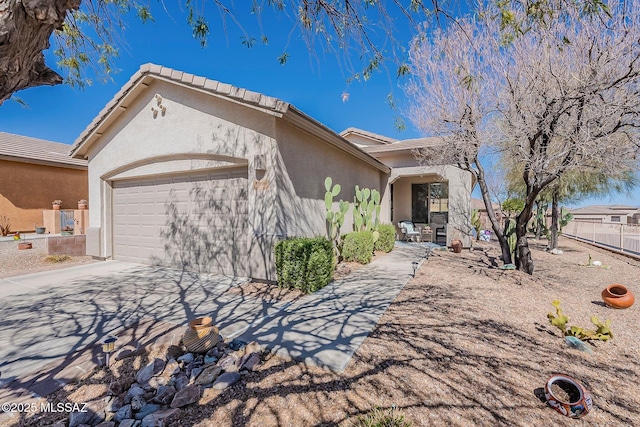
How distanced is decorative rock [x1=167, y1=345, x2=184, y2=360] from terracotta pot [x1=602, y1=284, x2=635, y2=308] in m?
7.97

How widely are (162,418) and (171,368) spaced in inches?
34.5

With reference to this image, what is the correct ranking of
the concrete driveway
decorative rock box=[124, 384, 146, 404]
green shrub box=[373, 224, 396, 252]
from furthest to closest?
green shrub box=[373, 224, 396, 252] < the concrete driveway < decorative rock box=[124, 384, 146, 404]

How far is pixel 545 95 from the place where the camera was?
6.18 metres

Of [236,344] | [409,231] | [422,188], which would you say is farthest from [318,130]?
[422,188]

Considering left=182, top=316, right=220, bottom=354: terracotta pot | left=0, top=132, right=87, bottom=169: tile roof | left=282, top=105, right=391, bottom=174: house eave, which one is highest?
left=0, top=132, right=87, bottom=169: tile roof

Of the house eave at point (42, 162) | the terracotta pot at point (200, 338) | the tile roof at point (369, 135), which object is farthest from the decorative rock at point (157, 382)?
the house eave at point (42, 162)

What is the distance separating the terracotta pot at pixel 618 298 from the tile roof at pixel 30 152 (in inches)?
764

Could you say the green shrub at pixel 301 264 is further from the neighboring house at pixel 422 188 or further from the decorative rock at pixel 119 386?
the neighboring house at pixel 422 188

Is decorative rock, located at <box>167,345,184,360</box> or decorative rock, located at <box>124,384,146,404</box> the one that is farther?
decorative rock, located at <box>167,345,184,360</box>

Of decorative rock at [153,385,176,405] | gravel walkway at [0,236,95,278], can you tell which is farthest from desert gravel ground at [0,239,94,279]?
decorative rock at [153,385,176,405]

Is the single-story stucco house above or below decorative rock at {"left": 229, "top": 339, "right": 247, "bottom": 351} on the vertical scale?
above

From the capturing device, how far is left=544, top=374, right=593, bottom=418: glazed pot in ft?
8.48

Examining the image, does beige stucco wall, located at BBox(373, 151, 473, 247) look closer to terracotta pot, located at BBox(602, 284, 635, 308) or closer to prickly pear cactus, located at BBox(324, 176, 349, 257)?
prickly pear cactus, located at BBox(324, 176, 349, 257)

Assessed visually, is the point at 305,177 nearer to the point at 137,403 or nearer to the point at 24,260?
the point at 137,403
